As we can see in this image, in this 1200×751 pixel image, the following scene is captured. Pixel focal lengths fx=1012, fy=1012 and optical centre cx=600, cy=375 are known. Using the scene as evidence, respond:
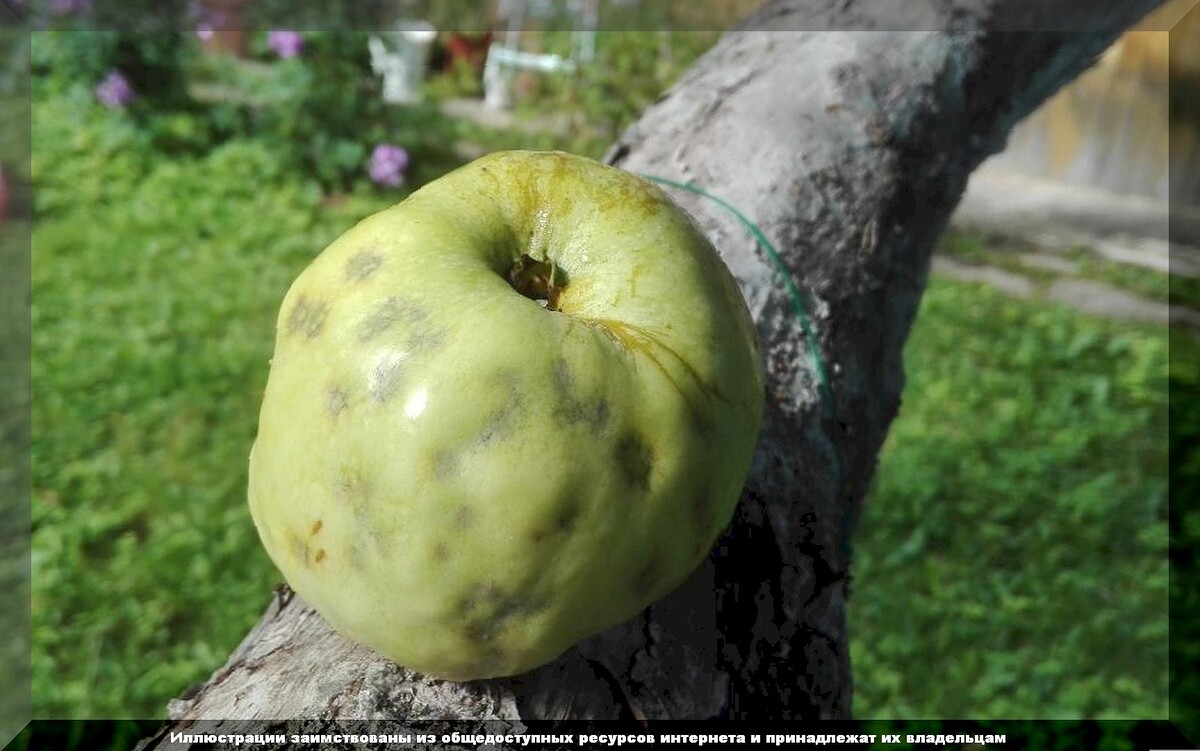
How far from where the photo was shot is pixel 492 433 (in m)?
1.09

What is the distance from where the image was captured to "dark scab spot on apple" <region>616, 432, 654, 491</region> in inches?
44.6

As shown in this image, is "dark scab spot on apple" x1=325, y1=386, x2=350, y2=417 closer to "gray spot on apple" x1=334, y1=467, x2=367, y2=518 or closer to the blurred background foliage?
"gray spot on apple" x1=334, y1=467, x2=367, y2=518

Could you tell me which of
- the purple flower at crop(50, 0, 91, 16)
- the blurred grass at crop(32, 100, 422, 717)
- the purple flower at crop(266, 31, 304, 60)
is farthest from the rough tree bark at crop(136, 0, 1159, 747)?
the purple flower at crop(50, 0, 91, 16)

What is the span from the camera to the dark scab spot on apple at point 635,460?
1.13 meters

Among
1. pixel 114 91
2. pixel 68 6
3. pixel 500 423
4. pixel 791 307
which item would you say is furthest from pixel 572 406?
pixel 68 6

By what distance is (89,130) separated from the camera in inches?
194

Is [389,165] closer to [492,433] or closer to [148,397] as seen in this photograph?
[148,397]

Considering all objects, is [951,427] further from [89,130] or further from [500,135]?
[89,130]

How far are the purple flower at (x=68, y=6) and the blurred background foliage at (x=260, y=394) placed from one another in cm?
11

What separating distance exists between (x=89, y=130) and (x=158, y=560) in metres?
2.94

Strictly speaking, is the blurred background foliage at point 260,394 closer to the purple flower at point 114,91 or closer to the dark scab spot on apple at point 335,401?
the purple flower at point 114,91

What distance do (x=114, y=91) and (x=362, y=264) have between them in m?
4.49

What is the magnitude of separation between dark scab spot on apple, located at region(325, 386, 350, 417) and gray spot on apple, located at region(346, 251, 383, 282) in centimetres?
14

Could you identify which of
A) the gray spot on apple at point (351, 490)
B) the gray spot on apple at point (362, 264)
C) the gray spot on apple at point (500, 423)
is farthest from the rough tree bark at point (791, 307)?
the gray spot on apple at point (362, 264)
